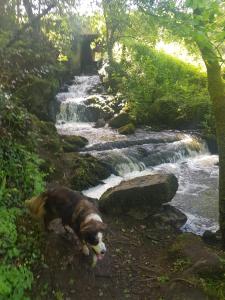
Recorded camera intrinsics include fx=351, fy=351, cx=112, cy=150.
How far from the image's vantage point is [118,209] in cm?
841

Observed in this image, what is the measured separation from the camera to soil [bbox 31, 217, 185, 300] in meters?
5.16

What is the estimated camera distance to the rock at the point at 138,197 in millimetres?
8398

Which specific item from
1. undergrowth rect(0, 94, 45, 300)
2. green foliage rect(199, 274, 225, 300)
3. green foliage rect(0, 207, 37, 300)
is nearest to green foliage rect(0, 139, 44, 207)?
undergrowth rect(0, 94, 45, 300)

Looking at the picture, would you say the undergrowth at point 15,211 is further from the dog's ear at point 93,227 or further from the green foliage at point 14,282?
the dog's ear at point 93,227

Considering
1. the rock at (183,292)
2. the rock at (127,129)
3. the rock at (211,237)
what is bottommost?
the rock at (211,237)

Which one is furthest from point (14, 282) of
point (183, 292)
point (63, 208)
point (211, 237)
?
point (211, 237)

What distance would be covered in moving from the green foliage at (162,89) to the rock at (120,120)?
2.10 ft

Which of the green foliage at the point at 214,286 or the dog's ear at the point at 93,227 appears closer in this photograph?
the dog's ear at the point at 93,227

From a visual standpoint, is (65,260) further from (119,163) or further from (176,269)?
(119,163)

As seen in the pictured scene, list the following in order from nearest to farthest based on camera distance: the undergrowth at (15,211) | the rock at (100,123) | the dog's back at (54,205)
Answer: the undergrowth at (15,211)
the dog's back at (54,205)
the rock at (100,123)

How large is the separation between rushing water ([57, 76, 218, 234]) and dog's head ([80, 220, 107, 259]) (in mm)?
4178

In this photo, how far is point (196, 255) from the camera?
253 inches

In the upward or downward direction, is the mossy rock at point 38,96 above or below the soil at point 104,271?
Answer: above

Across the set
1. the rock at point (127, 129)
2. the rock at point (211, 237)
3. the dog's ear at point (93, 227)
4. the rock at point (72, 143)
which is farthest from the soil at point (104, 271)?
the rock at point (127, 129)
